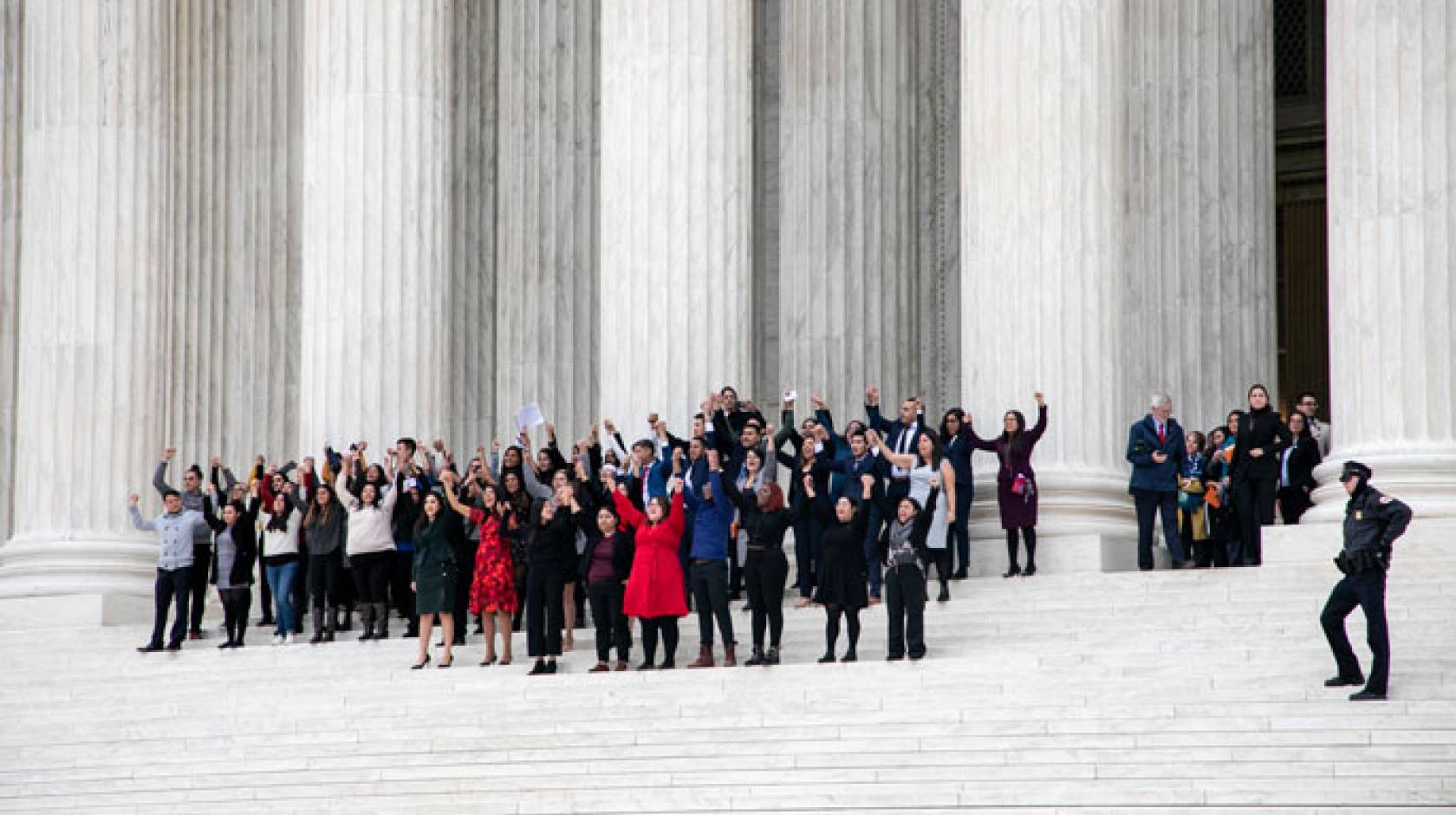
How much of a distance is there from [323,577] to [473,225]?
45.4 feet

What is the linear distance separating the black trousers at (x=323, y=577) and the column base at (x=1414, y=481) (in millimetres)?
12931

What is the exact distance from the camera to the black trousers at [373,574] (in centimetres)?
3816

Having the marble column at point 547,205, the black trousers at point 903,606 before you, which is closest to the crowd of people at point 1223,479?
the black trousers at point 903,606

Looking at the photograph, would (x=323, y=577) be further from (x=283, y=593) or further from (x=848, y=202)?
(x=848, y=202)

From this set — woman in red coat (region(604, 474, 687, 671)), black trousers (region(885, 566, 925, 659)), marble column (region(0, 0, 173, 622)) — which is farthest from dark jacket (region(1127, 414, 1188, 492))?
marble column (region(0, 0, 173, 622))

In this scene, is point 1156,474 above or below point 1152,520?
above

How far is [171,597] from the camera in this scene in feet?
130

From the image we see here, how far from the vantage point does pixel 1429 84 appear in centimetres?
3553

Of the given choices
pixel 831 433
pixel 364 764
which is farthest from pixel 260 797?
pixel 831 433

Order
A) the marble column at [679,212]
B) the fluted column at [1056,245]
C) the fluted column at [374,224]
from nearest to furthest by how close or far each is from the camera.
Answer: the fluted column at [1056,245]
the marble column at [679,212]
the fluted column at [374,224]

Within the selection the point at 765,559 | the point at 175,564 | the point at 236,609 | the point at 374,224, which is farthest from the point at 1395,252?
the point at 175,564

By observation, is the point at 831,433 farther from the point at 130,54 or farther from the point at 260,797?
the point at 130,54

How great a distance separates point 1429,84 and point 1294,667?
8997 mm

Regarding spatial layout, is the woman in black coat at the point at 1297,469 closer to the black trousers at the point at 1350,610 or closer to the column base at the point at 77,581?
the black trousers at the point at 1350,610
